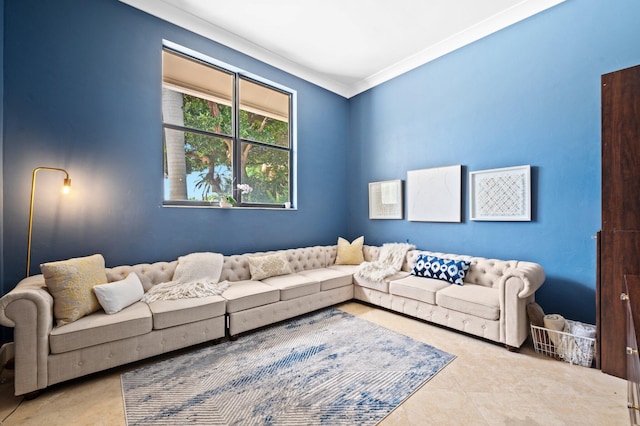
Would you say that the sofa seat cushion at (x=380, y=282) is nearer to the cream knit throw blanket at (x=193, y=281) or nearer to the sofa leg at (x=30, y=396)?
the cream knit throw blanket at (x=193, y=281)

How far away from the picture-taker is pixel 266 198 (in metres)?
4.16

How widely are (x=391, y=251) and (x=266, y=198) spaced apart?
2033 mm

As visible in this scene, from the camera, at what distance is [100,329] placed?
6.70 ft

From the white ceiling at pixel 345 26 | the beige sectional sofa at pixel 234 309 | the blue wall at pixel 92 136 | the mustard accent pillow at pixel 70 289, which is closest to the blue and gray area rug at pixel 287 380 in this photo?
the beige sectional sofa at pixel 234 309

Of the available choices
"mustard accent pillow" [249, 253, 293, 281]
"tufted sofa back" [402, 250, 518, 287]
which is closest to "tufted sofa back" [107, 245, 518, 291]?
"tufted sofa back" [402, 250, 518, 287]

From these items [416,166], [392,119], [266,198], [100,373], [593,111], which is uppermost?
[392,119]

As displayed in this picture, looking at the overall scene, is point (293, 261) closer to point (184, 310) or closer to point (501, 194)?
point (184, 310)

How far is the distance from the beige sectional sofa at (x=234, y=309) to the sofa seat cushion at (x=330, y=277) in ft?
0.04

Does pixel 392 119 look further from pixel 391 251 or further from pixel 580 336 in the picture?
pixel 580 336

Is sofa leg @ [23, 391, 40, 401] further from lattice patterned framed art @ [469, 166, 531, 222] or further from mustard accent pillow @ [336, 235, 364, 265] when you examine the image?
lattice patterned framed art @ [469, 166, 531, 222]

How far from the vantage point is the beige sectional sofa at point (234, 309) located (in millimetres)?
1849

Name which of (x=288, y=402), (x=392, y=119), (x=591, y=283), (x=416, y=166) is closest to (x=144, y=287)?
(x=288, y=402)

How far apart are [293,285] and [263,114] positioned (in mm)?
2610

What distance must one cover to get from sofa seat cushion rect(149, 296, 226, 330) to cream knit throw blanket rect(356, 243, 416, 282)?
Result: 6.17 feet
